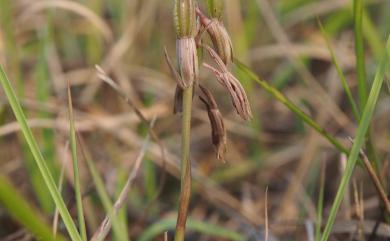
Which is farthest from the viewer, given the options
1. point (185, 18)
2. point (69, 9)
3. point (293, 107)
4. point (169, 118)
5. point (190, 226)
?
point (169, 118)

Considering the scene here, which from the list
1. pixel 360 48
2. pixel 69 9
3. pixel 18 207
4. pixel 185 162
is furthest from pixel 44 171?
pixel 69 9

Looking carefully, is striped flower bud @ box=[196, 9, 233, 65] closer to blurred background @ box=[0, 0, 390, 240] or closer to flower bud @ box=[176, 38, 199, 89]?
flower bud @ box=[176, 38, 199, 89]

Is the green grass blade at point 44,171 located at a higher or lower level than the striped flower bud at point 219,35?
lower

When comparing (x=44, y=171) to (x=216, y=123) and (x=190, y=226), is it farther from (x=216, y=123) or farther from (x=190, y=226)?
(x=190, y=226)

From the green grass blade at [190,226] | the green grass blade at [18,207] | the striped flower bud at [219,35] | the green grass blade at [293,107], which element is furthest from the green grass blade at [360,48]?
the green grass blade at [18,207]

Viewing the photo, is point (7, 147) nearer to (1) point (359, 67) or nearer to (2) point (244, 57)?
(2) point (244, 57)

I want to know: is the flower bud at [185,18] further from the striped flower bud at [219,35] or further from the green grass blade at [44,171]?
the green grass blade at [44,171]
